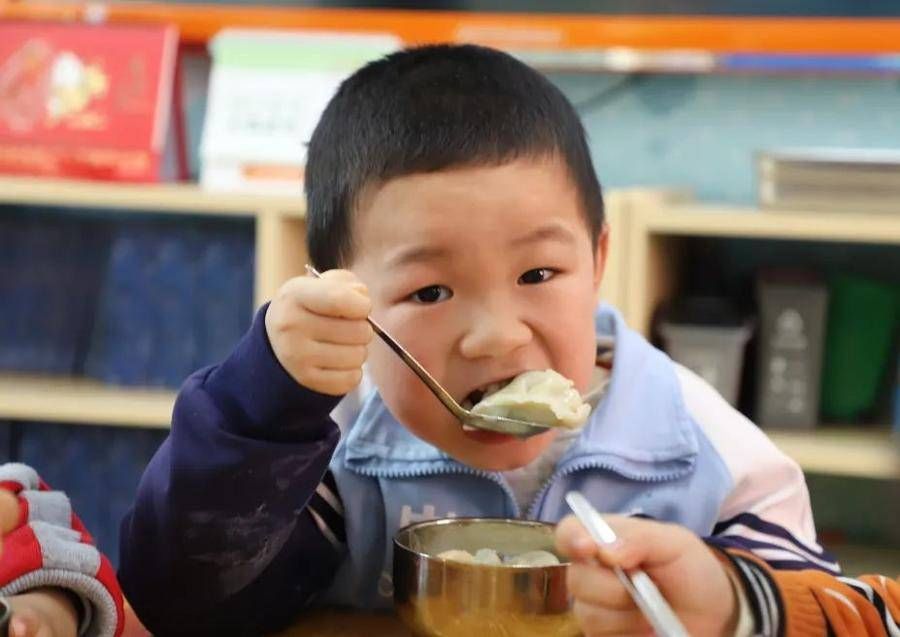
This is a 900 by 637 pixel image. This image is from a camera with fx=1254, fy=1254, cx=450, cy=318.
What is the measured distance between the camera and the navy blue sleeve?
70cm

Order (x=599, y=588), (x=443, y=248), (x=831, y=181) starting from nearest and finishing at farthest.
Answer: (x=599, y=588), (x=443, y=248), (x=831, y=181)

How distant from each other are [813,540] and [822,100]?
147 cm

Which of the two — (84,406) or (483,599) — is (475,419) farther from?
(84,406)

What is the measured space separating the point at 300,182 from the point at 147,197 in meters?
0.26

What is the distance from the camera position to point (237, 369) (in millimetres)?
710

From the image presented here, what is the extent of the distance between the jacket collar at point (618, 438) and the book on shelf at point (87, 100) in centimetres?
138

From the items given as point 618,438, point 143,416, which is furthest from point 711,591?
point 143,416

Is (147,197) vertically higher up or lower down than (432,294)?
lower down

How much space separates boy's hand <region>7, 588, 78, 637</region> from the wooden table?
0.48 ft

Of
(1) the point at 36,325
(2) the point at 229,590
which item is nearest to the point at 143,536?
(2) the point at 229,590

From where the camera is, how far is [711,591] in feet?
2.13

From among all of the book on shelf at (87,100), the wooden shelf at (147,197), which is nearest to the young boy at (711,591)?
the wooden shelf at (147,197)

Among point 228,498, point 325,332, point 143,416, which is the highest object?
point 325,332

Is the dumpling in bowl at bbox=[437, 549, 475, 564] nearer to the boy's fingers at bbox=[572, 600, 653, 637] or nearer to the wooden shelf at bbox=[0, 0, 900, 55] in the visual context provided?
the boy's fingers at bbox=[572, 600, 653, 637]
